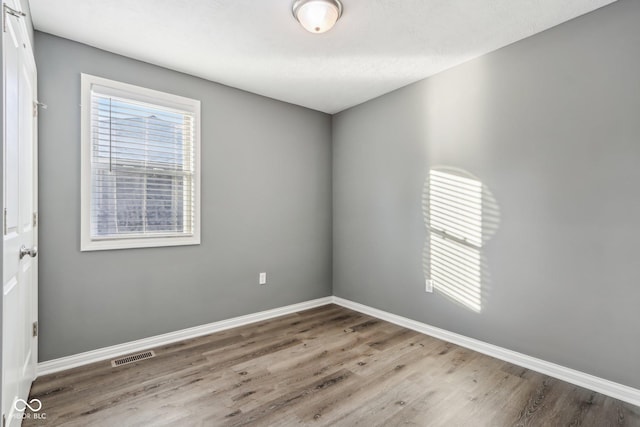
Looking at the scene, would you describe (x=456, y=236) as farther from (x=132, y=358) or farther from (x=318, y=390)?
(x=132, y=358)

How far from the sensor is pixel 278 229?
3.73m

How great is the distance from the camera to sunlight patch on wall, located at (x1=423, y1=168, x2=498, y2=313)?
8.96 feet

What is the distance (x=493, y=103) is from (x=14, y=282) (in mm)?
3367

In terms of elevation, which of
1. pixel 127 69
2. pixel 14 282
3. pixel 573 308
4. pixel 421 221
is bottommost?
pixel 573 308

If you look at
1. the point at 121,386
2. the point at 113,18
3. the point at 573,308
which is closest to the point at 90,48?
the point at 113,18

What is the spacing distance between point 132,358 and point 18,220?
1.53m

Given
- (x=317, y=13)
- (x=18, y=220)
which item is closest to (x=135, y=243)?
(x=18, y=220)

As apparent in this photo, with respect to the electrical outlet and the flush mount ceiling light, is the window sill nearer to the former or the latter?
the flush mount ceiling light

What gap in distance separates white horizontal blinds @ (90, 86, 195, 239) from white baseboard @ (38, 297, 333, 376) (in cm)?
92

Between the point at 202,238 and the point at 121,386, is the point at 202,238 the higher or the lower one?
the higher one

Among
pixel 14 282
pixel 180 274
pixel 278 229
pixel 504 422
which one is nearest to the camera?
pixel 14 282

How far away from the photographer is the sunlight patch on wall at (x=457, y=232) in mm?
2732

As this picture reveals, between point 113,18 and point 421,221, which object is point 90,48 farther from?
point 421,221

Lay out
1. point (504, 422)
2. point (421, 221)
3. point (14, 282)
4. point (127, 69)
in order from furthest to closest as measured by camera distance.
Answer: point (421, 221) < point (127, 69) < point (504, 422) < point (14, 282)
